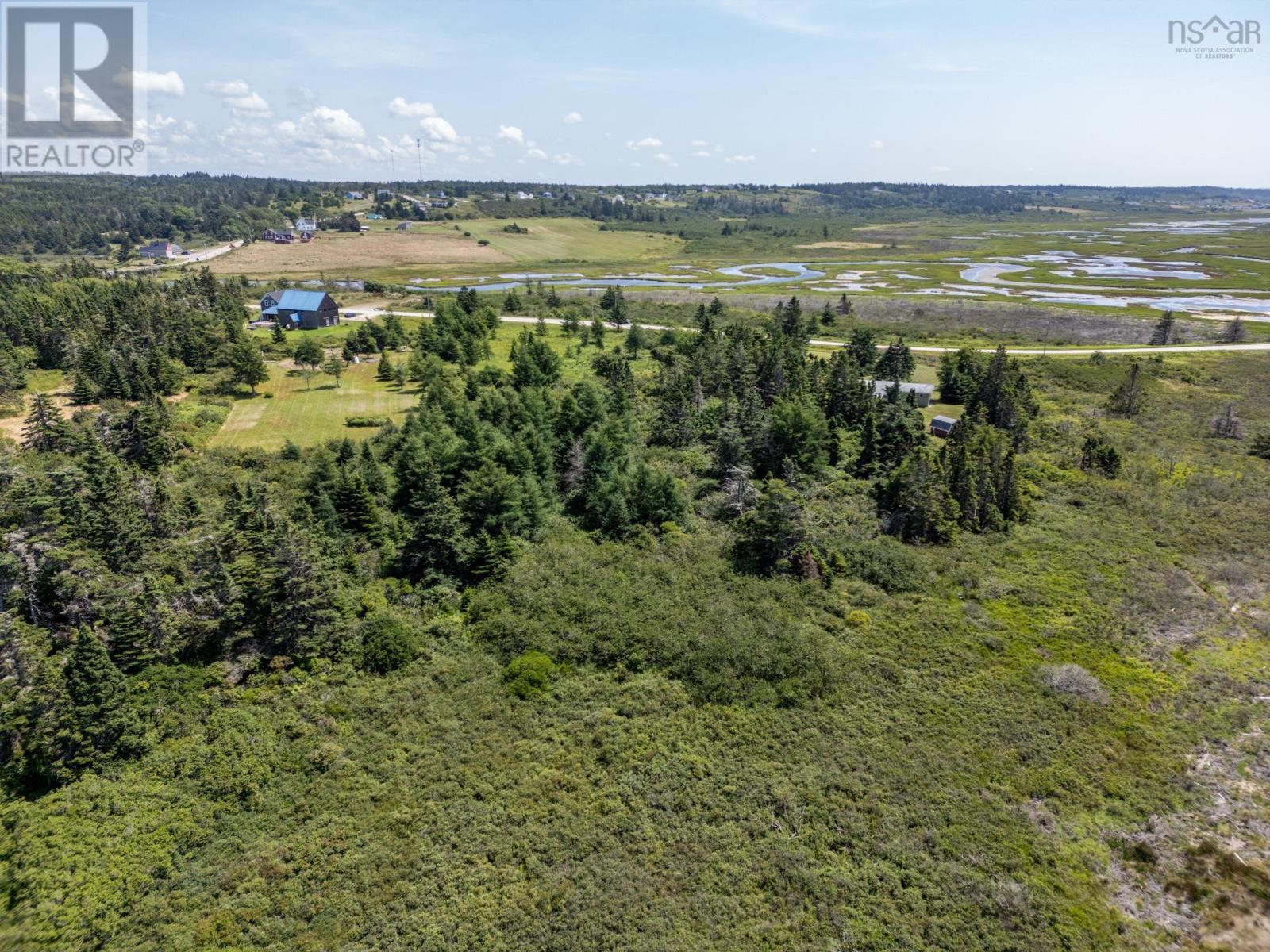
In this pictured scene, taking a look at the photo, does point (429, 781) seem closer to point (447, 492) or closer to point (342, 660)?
point (342, 660)

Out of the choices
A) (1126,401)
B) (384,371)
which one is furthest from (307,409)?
(1126,401)

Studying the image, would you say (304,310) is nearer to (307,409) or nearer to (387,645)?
(307,409)

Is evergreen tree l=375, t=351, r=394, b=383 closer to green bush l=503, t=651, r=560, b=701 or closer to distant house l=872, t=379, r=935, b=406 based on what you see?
green bush l=503, t=651, r=560, b=701

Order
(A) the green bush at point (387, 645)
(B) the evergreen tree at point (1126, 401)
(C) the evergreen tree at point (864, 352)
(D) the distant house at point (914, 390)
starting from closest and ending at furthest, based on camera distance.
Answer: (A) the green bush at point (387, 645), (D) the distant house at point (914, 390), (B) the evergreen tree at point (1126, 401), (C) the evergreen tree at point (864, 352)

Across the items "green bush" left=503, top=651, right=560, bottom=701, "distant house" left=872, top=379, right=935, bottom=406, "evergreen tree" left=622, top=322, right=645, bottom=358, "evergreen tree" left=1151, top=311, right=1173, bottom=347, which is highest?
"evergreen tree" left=1151, top=311, right=1173, bottom=347

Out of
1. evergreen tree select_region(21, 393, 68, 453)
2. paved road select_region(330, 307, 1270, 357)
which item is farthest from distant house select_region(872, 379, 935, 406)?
evergreen tree select_region(21, 393, 68, 453)

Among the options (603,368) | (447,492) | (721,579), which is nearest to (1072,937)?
(721,579)

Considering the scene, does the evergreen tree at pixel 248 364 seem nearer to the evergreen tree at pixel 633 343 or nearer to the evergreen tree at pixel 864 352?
the evergreen tree at pixel 633 343

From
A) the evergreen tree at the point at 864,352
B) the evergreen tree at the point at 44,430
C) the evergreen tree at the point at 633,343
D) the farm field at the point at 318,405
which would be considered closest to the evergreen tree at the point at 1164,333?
the farm field at the point at 318,405
